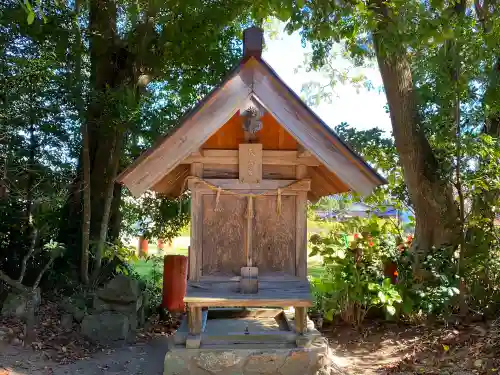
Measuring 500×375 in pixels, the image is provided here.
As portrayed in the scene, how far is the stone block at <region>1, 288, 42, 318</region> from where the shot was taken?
22.4 feet

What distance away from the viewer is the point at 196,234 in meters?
4.98

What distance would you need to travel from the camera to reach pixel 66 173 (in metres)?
8.10

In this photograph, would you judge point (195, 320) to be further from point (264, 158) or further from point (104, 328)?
point (104, 328)

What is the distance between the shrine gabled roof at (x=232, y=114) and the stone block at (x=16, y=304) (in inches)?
137

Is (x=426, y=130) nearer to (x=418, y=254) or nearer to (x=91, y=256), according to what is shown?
(x=418, y=254)

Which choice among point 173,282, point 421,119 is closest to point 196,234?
point 173,282

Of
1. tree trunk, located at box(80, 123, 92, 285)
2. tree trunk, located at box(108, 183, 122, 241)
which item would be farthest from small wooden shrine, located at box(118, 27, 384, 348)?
tree trunk, located at box(108, 183, 122, 241)

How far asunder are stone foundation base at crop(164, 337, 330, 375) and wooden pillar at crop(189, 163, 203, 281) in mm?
740

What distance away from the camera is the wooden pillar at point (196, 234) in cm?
496

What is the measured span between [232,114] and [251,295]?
1.76 meters

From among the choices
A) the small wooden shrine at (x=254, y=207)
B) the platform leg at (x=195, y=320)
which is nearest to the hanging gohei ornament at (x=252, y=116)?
the small wooden shrine at (x=254, y=207)

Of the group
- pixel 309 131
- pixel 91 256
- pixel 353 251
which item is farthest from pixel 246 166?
pixel 91 256

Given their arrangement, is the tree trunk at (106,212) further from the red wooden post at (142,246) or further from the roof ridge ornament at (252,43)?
the roof ridge ornament at (252,43)

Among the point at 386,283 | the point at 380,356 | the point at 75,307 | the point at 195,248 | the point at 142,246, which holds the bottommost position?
the point at 380,356
